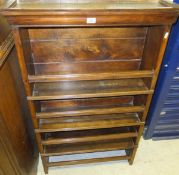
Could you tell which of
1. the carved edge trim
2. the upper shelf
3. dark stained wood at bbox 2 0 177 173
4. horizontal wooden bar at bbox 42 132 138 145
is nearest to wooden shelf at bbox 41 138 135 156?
dark stained wood at bbox 2 0 177 173

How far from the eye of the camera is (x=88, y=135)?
1.44 metres

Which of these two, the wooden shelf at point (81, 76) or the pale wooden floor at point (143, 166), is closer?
the wooden shelf at point (81, 76)

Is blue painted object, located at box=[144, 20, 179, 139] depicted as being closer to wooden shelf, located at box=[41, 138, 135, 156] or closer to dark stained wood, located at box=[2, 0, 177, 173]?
dark stained wood, located at box=[2, 0, 177, 173]

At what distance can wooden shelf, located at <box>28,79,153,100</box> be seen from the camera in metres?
1.10

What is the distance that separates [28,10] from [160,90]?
1.14 m

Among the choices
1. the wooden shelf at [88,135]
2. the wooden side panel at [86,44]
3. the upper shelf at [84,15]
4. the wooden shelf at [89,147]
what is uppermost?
the upper shelf at [84,15]

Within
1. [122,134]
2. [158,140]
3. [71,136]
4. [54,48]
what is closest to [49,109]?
[71,136]

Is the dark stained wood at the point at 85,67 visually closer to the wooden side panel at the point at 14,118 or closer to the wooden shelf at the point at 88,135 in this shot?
the wooden side panel at the point at 14,118

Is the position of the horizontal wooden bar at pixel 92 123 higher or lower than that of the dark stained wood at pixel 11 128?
lower

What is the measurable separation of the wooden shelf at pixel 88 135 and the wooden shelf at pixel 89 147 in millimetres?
81

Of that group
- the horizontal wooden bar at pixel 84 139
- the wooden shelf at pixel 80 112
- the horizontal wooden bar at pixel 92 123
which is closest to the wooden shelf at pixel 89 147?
the horizontal wooden bar at pixel 84 139

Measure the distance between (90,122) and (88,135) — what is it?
18cm

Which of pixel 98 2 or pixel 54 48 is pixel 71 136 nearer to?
pixel 54 48

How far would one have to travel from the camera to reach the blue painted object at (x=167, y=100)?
4.23 feet
